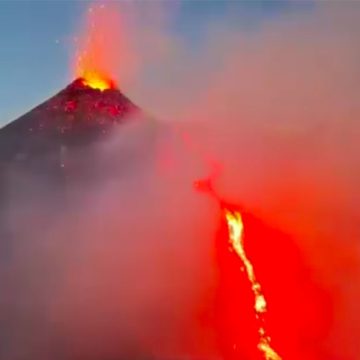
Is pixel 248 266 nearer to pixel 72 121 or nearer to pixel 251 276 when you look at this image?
pixel 251 276

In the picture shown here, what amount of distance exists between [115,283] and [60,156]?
28.3 feet

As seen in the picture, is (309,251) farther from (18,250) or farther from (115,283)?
(18,250)

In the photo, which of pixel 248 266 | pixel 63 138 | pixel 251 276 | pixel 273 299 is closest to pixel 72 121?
pixel 63 138

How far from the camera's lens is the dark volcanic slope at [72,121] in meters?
25.6

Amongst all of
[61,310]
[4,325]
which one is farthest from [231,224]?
[4,325]

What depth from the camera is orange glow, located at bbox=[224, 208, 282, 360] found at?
49.2 feet

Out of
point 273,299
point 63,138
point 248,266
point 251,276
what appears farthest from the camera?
point 63,138

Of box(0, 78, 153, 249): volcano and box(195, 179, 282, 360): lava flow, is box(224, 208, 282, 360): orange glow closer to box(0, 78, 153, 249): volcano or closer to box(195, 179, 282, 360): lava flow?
box(195, 179, 282, 360): lava flow

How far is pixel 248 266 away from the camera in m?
17.0

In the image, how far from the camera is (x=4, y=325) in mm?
16656

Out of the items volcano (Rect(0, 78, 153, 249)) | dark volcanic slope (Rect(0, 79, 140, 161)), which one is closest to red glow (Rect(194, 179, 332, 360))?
volcano (Rect(0, 78, 153, 249))

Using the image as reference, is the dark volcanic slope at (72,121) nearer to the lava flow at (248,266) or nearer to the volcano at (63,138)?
the volcano at (63,138)

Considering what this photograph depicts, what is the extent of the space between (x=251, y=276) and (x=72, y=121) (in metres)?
12.0

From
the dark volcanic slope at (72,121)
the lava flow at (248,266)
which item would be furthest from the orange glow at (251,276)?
the dark volcanic slope at (72,121)
